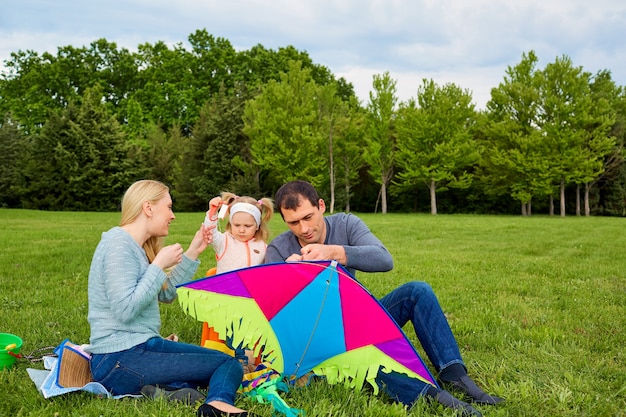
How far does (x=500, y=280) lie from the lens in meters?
8.42

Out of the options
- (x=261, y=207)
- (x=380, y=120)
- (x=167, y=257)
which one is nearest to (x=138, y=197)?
(x=167, y=257)

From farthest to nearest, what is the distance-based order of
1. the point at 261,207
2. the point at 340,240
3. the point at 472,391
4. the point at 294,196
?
the point at 261,207, the point at 340,240, the point at 294,196, the point at 472,391

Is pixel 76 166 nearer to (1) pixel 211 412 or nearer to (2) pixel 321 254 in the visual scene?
(2) pixel 321 254

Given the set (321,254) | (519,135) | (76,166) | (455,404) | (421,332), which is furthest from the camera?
(76,166)

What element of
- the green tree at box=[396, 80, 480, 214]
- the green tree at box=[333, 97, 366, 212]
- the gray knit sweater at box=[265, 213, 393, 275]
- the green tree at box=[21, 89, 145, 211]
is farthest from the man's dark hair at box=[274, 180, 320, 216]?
the green tree at box=[21, 89, 145, 211]

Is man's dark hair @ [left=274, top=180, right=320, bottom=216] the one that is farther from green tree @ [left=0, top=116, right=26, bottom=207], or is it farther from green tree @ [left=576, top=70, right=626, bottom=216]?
green tree @ [left=0, top=116, right=26, bottom=207]

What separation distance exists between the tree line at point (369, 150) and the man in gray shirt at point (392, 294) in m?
30.5

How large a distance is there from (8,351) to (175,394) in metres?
1.73

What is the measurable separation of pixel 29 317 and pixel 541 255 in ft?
34.2

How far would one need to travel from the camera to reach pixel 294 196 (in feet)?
13.3

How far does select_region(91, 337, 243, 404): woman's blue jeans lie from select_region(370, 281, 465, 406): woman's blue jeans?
1.09 meters

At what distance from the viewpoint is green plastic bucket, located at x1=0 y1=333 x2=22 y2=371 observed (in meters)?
4.14

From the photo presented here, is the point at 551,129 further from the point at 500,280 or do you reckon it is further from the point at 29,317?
the point at 29,317

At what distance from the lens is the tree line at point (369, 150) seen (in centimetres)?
3469
